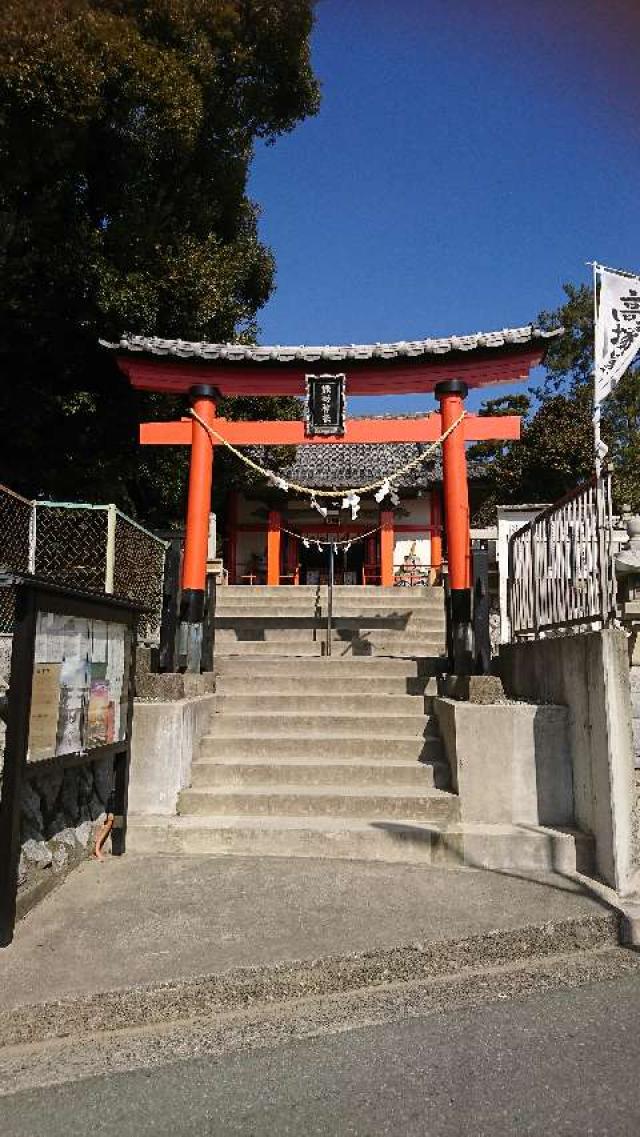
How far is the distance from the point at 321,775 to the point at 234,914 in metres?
1.89

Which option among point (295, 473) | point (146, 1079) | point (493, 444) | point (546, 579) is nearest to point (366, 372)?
point (546, 579)

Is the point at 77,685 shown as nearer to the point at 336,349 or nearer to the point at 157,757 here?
the point at 157,757

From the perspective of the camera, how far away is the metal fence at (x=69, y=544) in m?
6.80

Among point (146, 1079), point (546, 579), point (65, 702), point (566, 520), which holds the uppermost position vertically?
point (566, 520)

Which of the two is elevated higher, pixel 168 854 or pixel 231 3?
pixel 231 3

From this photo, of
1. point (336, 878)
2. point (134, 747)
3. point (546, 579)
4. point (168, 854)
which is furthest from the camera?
point (546, 579)

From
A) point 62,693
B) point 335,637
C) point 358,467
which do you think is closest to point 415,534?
point 358,467

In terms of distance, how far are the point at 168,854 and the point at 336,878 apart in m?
1.28

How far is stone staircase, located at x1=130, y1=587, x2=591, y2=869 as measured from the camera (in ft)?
14.8

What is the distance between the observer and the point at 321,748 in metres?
5.74

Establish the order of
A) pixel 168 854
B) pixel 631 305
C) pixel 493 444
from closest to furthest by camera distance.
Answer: pixel 168 854, pixel 631 305, pixel 493 444

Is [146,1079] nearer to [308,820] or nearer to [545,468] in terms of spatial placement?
[308,820]

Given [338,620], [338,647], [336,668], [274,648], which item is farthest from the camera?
[338,620]

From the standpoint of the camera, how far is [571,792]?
4.79 m
